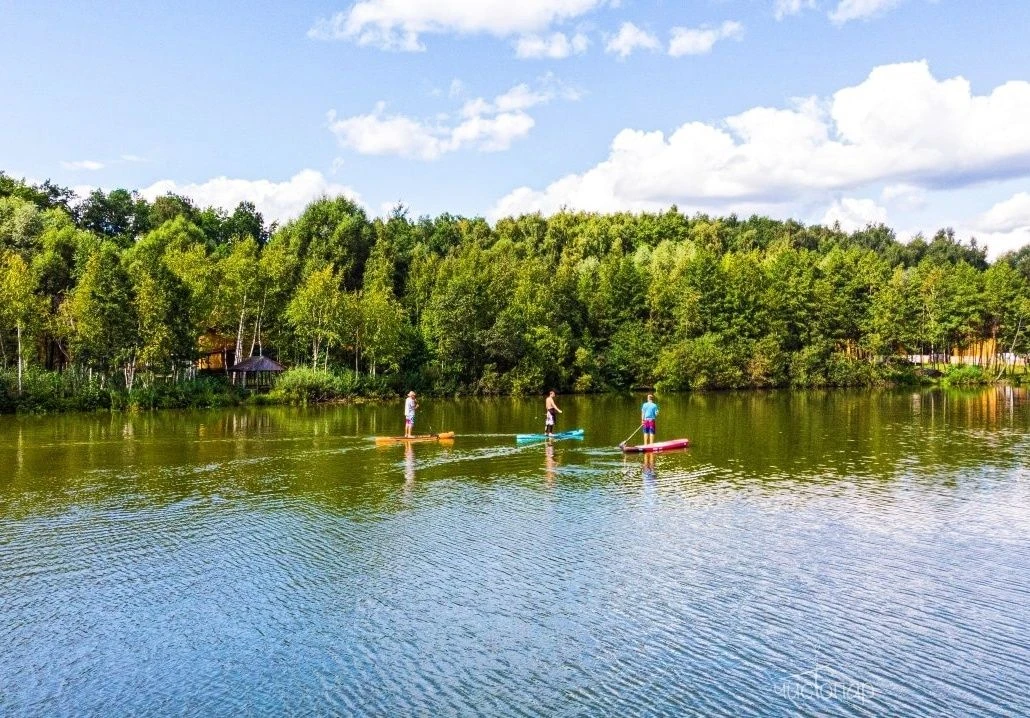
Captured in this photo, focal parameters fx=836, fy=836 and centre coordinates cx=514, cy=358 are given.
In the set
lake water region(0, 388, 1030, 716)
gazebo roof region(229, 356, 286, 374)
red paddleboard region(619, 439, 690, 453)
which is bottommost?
lake water region(0, 388, 1030, 716)

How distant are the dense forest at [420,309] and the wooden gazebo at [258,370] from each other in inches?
58.3

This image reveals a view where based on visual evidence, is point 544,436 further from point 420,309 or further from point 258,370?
point 420,309

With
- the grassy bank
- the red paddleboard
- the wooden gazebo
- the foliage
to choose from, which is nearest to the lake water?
the red paddleboard

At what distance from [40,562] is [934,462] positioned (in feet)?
90.4

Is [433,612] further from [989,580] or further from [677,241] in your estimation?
[677,241]

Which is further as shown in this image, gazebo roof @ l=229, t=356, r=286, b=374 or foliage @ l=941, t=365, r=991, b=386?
foliage @ l=941, t=365, r=991, b=386

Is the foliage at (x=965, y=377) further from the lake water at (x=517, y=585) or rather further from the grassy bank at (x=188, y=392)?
the lake water at (x=517, y=585)

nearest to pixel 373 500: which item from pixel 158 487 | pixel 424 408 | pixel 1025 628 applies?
pixel 158 487

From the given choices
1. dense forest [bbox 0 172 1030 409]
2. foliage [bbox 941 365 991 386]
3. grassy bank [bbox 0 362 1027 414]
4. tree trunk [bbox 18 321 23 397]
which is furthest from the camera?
foliage [bbox 941 365 991 386]

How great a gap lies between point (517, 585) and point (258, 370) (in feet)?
167

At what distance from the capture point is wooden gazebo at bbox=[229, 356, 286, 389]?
6256cm

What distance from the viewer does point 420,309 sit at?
8062 centimetres

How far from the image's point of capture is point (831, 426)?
141ft

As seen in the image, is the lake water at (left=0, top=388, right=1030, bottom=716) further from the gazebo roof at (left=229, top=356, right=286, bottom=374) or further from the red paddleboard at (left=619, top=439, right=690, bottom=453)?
the gazebo roof at (left=229, top=356, right=286, bottom=374)
